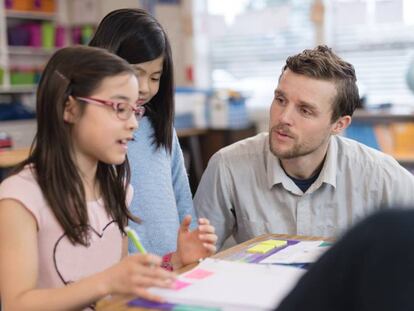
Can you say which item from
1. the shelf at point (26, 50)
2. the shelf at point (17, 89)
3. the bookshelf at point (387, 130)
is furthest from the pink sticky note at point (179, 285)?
the shelf at point (26, 50)

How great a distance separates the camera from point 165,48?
63.7 inches

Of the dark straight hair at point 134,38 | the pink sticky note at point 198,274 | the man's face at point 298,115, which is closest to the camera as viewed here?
the pink sticky note at point 198,274

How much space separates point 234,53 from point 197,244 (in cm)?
413

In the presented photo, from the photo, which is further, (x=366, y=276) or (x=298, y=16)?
(x=298, y=16)

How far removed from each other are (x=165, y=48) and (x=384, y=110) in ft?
9.23

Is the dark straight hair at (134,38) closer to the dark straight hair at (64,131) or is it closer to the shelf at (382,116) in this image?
the dark straight hair at (64,131)

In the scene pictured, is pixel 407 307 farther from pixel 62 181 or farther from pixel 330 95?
pixel 330 95

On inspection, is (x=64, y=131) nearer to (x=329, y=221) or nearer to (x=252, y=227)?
(x=252, y=227)

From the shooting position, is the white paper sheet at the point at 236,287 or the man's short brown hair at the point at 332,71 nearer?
the white paper sheet at the point at 236,287

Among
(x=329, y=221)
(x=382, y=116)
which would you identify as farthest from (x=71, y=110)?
(x=382, y=116)

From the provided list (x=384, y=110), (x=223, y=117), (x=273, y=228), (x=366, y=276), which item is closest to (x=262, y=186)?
(x=273, y=228)

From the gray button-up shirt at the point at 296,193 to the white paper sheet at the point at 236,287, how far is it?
0.68 m

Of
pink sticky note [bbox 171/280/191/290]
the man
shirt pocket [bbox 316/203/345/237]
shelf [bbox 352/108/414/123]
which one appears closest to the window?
shelf [bbox 352/108/414/123]

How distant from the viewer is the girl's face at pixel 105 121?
119 centimetres
